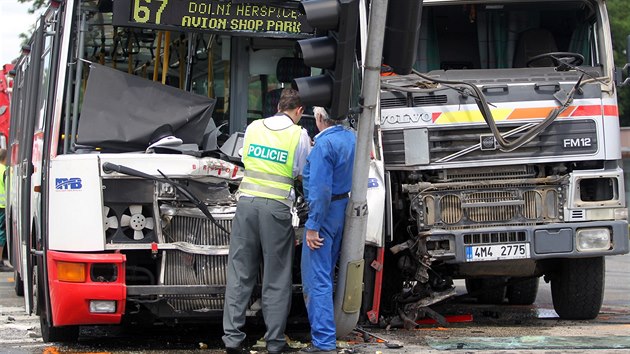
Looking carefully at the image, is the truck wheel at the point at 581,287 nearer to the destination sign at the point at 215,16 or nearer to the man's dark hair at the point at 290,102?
the destination sign at the point at 215,16

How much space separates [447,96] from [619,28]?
25.4 metres

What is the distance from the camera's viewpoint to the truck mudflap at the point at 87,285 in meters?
7.76

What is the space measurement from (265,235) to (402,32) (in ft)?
5.64

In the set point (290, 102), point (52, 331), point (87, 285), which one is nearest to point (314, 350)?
point (87, 285)

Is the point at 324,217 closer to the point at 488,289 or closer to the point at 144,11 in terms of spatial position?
the point at 144,11

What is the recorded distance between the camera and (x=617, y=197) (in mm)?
9352

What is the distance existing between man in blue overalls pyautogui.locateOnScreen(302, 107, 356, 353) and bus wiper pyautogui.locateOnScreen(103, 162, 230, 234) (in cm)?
73

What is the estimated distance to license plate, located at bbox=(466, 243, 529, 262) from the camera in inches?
360

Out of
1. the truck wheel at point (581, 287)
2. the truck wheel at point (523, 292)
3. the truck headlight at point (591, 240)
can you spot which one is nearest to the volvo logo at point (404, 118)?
the truck headlight at point (591, 240)

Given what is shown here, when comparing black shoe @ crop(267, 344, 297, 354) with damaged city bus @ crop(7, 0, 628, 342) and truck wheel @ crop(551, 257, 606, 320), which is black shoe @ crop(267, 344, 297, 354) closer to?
damaged city bus @ crop(7, 0, 628, 342)

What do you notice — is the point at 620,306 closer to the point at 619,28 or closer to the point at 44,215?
the point at 44,215

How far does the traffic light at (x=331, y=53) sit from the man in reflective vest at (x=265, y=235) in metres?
0.45

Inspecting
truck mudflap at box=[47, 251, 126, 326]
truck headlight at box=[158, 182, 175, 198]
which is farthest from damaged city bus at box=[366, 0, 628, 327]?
truck mudflap at box=[47, 251, 126, 326]

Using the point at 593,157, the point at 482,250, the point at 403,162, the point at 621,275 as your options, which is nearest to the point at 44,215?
the point at 403,162
